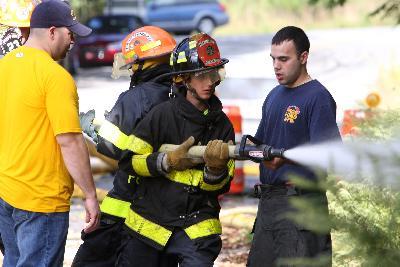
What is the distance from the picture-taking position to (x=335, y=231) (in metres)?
2.18

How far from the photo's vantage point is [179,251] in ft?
15.2

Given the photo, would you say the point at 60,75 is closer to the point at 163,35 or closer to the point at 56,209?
the point at 56,209

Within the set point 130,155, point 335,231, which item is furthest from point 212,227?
point 335,231

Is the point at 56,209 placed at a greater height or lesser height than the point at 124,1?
greater

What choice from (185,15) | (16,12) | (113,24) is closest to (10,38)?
(16,12)

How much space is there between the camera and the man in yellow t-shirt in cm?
429

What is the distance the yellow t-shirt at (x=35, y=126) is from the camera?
4285 millimetres

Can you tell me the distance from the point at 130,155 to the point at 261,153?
76 centimetres

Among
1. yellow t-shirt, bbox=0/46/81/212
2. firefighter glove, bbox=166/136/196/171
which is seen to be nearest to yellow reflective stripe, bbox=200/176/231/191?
firefighter glove, bbox=166/136/196/171

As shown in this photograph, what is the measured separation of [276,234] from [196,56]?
1.05m

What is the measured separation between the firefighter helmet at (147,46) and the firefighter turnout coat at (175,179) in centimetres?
66

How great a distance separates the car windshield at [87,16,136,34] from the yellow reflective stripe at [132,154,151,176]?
24033 millimetres

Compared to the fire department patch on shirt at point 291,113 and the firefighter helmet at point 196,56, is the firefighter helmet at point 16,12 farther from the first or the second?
the fire department patch on shirt at point 291,113

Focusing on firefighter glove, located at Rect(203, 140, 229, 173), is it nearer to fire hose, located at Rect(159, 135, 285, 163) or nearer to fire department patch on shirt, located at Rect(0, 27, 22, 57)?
fire hose, located at Rect(159, 135, 285, 163)
